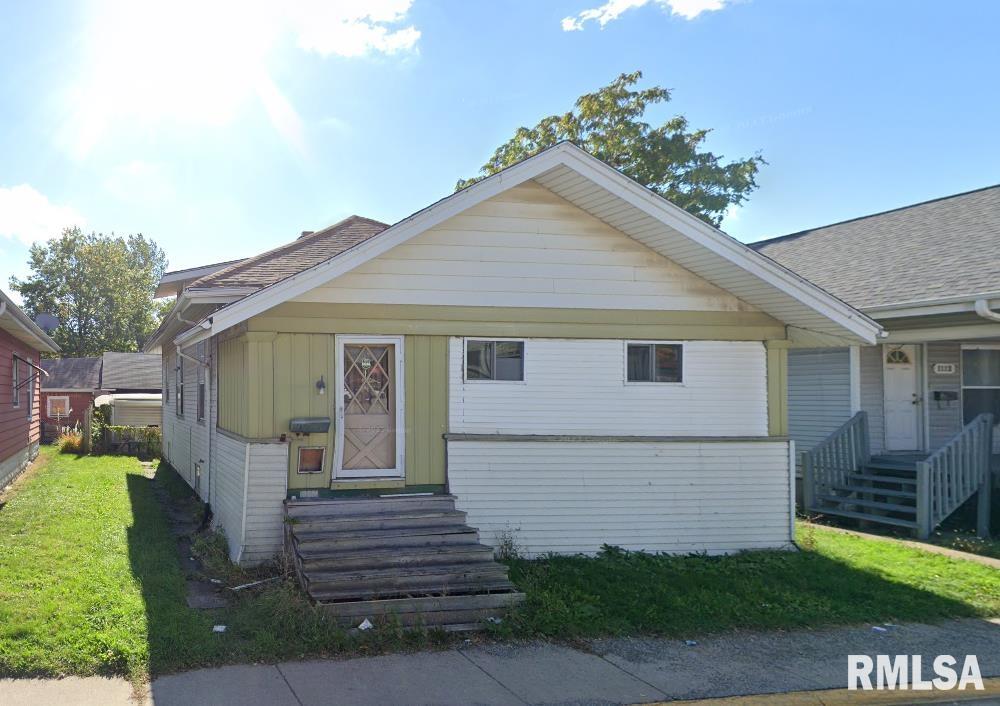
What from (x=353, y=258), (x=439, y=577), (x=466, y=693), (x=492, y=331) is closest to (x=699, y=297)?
(x=492, y=331)

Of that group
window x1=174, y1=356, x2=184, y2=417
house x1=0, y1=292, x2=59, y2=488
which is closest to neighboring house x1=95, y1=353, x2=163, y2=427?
house x1=0, y1=292, x2=59, y2=488

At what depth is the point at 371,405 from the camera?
9.30 meters

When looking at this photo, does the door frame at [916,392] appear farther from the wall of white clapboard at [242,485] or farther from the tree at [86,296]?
the tree at [86,296]

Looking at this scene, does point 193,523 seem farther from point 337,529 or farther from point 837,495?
point 837,495

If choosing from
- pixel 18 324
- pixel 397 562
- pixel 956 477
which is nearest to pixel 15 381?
pixel 18 324

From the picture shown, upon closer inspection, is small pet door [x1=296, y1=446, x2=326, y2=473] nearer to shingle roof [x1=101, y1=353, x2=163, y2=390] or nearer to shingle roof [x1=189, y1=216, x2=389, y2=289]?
shingle roof [x1=189, y1=216, x2=389, y2=289]

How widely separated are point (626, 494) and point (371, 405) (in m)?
3.20

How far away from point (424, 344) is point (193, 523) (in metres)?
4.90

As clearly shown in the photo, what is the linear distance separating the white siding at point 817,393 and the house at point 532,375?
11.6 feet

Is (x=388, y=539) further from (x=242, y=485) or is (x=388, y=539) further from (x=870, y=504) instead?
(x=870, y=504)

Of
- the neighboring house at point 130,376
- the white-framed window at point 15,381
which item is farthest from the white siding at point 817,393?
the neighboring house at point 130,376

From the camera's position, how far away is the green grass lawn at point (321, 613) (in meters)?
5.95

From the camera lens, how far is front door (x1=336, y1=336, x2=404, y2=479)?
917 centimetres

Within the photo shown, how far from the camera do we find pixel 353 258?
339 inches
